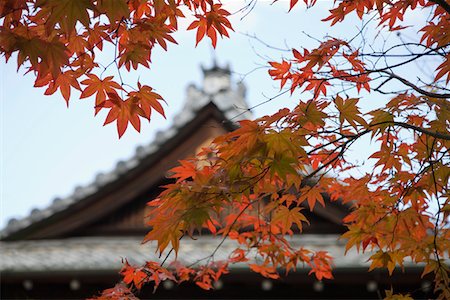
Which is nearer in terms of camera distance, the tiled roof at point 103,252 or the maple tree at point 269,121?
the maple tree at point 269,121

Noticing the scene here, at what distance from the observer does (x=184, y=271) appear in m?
3.58

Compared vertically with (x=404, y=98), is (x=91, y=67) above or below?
above

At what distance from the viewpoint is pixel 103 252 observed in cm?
612

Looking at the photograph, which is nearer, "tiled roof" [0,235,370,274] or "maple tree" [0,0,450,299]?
"maple tree" [0,0,450,299]

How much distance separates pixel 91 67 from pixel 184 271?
148 centimetres

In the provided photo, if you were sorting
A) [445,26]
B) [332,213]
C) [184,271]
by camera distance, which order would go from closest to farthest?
[445,26] → [184,271] → [332,213]

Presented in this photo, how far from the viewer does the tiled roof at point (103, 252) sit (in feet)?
18.5

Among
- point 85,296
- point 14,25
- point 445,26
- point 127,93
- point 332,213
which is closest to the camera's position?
point 14,25

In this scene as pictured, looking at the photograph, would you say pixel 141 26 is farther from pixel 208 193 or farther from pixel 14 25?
pixel 208 193

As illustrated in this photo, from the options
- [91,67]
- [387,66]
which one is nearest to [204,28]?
[91,67]

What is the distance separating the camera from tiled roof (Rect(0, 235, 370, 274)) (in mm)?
5633

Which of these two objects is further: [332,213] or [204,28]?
[332,213]

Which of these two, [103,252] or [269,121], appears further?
[103,252]

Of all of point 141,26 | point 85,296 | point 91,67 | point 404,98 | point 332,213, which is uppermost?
point 141,26
